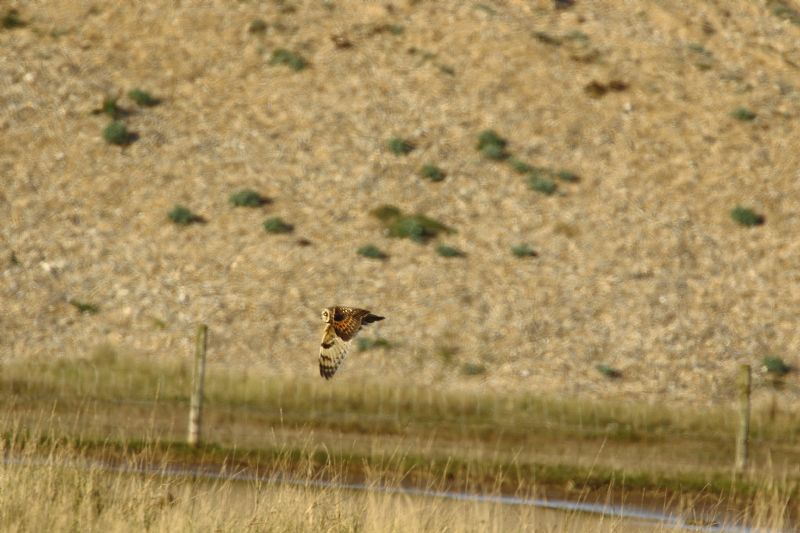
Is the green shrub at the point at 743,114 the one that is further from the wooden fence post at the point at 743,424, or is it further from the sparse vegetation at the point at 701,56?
the wooden fence post at the point at 743,424

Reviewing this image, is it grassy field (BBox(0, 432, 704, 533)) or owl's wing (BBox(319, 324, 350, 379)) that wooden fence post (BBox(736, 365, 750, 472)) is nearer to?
grassy field (BBox(0, 432, 704, 533))

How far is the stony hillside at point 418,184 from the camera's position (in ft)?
138

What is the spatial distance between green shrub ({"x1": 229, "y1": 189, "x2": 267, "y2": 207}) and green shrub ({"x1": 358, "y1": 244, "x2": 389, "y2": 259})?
12.9ft

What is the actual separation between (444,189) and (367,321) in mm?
39493

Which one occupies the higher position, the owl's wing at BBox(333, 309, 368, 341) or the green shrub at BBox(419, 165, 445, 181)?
the green shrub at BBox(419, 165, 445, 181)

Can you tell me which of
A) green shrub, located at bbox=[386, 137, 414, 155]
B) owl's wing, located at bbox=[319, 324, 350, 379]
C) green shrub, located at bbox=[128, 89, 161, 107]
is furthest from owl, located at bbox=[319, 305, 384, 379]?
green shrub, located at bbox=[128, 89, 161, 107]

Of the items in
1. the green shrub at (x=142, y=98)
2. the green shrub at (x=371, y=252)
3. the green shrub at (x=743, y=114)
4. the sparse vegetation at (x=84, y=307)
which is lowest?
the sparse vegetation at (x=84, y=307)

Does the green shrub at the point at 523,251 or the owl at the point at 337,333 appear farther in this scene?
the green shrub at the point at 523,251

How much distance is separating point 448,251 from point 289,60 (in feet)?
38.8

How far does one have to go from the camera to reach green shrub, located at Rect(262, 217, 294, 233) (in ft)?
149

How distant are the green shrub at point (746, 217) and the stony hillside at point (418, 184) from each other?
0.73 ft

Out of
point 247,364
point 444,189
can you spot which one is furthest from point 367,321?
point 444,189

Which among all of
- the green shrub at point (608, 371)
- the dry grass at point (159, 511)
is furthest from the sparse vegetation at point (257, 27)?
the dry grass at point (159, 511)

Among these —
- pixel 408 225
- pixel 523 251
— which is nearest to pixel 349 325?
pixel 523 251
